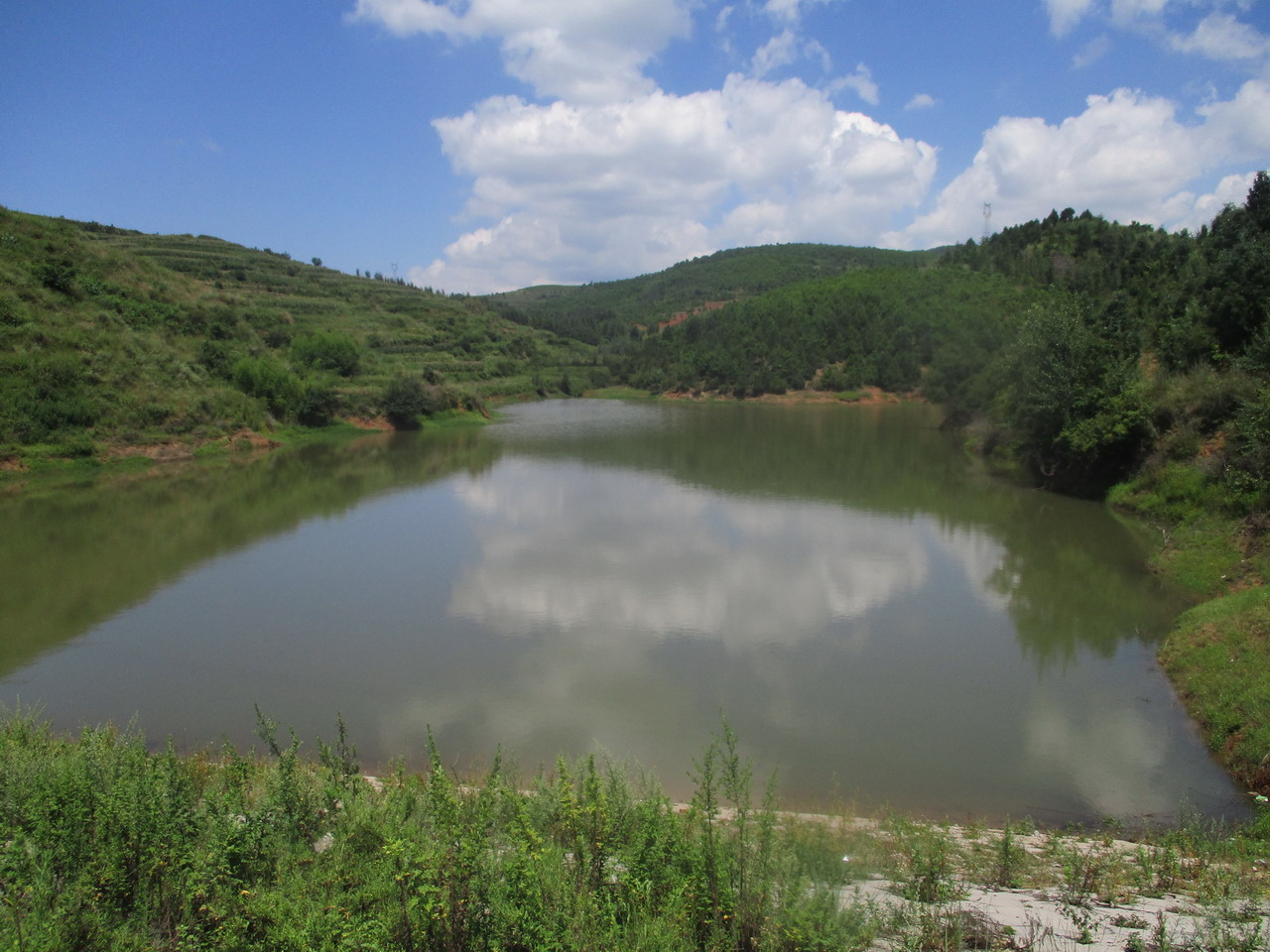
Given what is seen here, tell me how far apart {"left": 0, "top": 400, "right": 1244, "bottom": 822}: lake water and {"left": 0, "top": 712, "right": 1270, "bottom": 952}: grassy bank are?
2104 mm

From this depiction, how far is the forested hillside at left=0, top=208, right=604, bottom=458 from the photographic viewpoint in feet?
87.5

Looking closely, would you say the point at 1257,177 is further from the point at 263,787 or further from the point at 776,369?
the point at 776,369

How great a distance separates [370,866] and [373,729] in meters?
4.51

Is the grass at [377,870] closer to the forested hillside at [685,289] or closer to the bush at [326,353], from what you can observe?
the bush at [326,353]

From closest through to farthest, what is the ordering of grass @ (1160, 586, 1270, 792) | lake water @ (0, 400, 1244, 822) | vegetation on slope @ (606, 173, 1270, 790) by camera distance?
grass @ (1160, 586, 1270, 792), lake water @ (0, 400, 1244, 822), vegetation on slope @ (606, 173, 1270, 790)

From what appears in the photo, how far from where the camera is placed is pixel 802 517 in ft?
62.0

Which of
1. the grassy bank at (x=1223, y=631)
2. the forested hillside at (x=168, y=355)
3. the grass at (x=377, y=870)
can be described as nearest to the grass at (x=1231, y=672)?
the grassy bank at (x=1223, y=631)

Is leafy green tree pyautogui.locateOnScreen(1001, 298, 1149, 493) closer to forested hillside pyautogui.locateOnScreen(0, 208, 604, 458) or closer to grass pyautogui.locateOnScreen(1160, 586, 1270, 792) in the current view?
grass pyautogui.locateOnScreen(1160, 586, 1270, 792)

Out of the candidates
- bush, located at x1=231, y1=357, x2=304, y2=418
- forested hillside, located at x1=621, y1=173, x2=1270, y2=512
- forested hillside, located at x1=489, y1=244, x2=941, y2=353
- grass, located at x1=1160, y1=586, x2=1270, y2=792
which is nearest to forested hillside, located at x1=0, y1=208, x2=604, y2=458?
bush, located at x1=231, y1=357, x2=304, y2=418

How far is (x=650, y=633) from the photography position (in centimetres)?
1121

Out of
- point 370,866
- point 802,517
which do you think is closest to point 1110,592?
point 802,517

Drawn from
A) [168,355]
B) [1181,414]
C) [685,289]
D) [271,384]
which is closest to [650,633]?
[1181,414]

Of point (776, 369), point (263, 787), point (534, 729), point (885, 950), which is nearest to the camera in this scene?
point (885, 950)

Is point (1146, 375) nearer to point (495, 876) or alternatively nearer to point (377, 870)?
point (495, 876)
